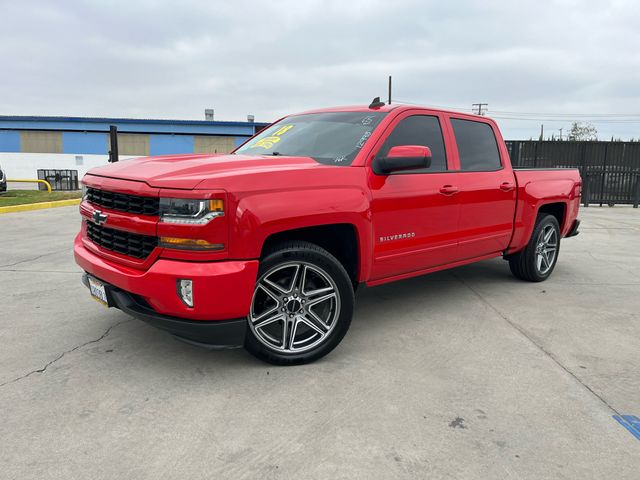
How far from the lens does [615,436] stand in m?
2.45

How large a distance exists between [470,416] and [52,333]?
3.14 meters

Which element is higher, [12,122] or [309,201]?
[12,122]

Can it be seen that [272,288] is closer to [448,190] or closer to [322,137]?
[322,137]

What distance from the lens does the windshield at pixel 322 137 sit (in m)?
3.70

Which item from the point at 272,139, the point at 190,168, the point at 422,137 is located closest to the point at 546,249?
the point at 422,137

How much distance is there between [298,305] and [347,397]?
702mm

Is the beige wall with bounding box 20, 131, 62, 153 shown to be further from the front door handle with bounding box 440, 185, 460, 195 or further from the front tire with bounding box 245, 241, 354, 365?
the front tire with bounding box 245, 241, 354, 365

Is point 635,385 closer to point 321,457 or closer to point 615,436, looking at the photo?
point 615,436

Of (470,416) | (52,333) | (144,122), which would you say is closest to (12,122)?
(144,122)

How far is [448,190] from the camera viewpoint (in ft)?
13.5

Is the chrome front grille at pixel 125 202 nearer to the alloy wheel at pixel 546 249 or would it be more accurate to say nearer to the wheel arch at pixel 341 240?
the wheel arch at pixel 341 240

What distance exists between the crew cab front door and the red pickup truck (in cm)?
1

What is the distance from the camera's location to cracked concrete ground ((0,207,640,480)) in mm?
2215

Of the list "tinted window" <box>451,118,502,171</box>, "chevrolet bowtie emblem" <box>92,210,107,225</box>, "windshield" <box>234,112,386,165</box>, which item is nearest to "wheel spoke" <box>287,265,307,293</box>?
"windshield" <box>234,112,386,165</box>
